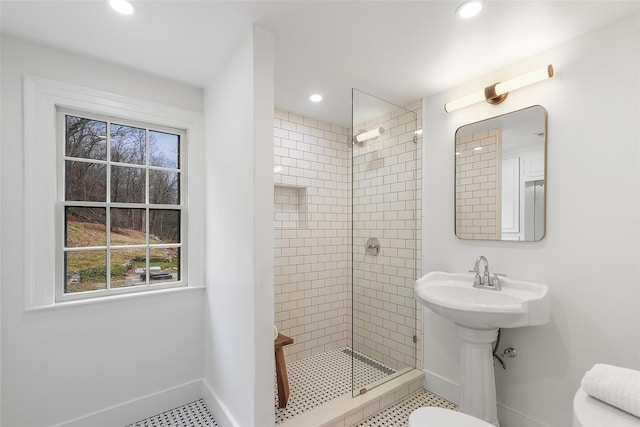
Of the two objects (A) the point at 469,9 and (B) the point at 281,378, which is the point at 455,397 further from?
(A) the point at 469,9

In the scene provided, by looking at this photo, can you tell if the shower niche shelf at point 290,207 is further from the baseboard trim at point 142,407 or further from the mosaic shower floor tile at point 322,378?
the baseboard trim at point 142,407

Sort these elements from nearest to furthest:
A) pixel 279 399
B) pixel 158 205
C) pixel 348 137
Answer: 1. pixel 279 399
2. pixel 158 205
3. pixel 348 137

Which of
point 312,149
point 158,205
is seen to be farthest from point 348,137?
point 158,205

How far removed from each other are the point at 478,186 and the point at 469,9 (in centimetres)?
119

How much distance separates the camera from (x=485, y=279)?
2.10 m

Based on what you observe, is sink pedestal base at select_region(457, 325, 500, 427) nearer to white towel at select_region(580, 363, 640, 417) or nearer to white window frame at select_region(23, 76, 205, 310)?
white towel at select_region(580, 363, 640, 417)

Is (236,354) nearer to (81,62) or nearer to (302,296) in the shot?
(302,296)

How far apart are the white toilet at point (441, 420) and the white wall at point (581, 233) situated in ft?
2.50

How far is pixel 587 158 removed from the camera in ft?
5.77

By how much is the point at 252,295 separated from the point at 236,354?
503mm

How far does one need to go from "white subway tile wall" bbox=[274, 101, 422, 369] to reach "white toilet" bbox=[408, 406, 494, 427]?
3.35ft

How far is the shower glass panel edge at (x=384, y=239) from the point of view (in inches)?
98.1

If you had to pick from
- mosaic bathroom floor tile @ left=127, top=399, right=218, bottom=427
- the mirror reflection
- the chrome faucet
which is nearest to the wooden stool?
mosaic bathroom floor tile @ left=127, top=399, right=218, bottom=427

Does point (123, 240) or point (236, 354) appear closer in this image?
point (236, 354)
